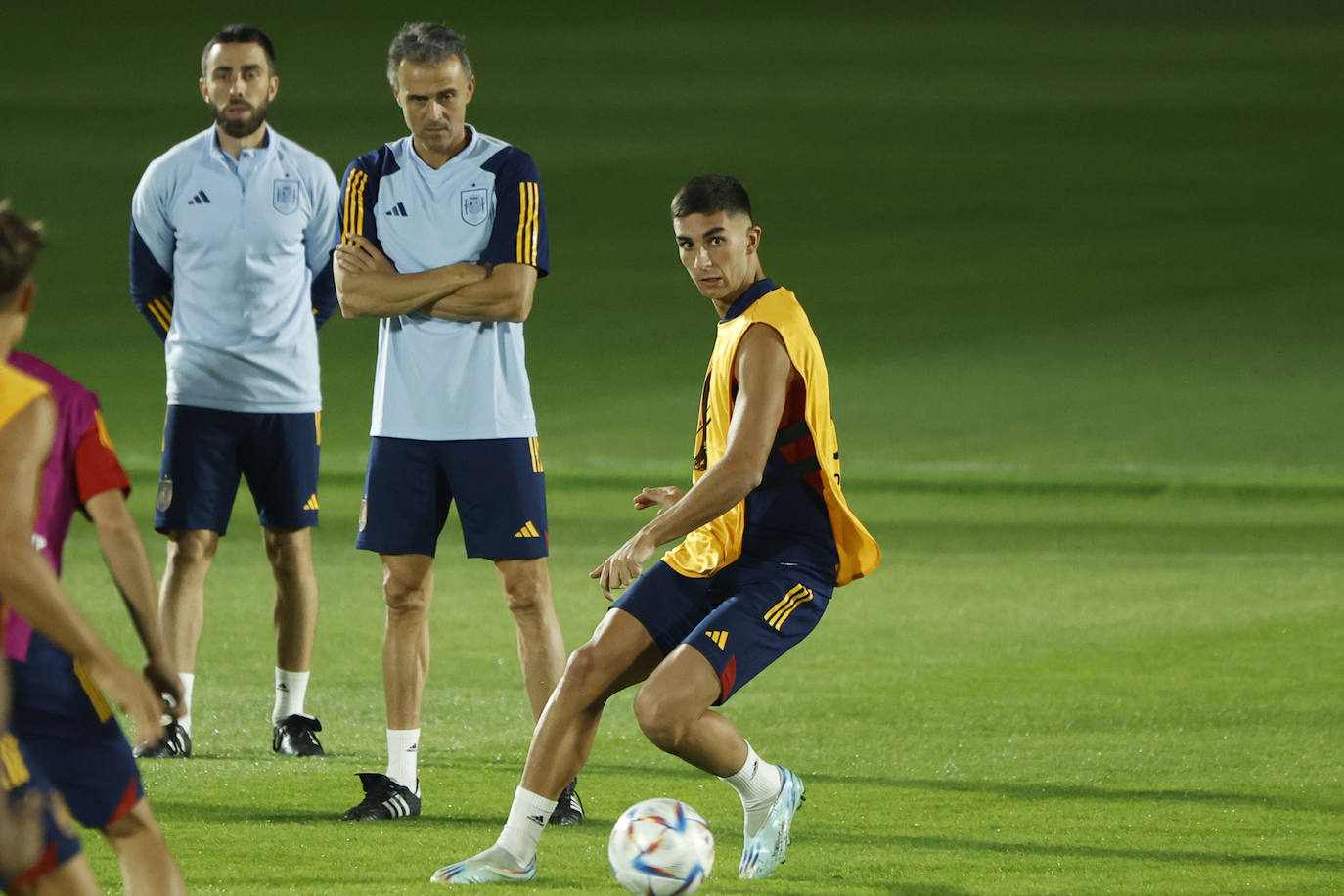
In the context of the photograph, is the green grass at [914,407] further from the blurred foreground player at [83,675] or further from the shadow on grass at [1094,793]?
the blurred foreground player at [83,675]

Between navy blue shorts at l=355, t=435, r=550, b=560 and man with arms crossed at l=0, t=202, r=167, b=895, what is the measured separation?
2.53 meters

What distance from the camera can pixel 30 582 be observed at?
10.3 feet

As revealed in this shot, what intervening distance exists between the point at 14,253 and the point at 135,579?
638mm

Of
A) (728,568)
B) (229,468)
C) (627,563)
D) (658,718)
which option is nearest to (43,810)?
(627,563)

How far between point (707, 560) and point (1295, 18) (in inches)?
1593

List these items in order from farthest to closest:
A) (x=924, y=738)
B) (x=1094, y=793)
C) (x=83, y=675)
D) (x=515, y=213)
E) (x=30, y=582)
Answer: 1. (x=924, y=738)
2. (x=1094, y=793)
3. (x=515, y=213)
4. (x=83, y=675)
5. (x=30, y=582)

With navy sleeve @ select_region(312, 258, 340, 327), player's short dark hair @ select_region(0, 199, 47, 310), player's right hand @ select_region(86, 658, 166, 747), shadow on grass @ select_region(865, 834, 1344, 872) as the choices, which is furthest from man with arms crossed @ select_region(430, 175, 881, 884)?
navy sleeve @ select_region(312, 258, 340, 327)

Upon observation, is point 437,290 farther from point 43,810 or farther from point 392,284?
point 43,810

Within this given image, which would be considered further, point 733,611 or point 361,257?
point 361,257

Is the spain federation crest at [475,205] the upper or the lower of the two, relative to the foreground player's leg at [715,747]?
upper

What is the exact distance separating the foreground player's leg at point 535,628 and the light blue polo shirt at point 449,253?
17.1 inches

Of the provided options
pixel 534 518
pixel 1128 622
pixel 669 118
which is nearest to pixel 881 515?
pixel 1128 622

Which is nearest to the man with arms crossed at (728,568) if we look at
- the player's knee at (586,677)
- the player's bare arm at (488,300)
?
the player's knee at (586,677)

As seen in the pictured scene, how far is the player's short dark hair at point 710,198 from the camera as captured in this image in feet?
17.5
